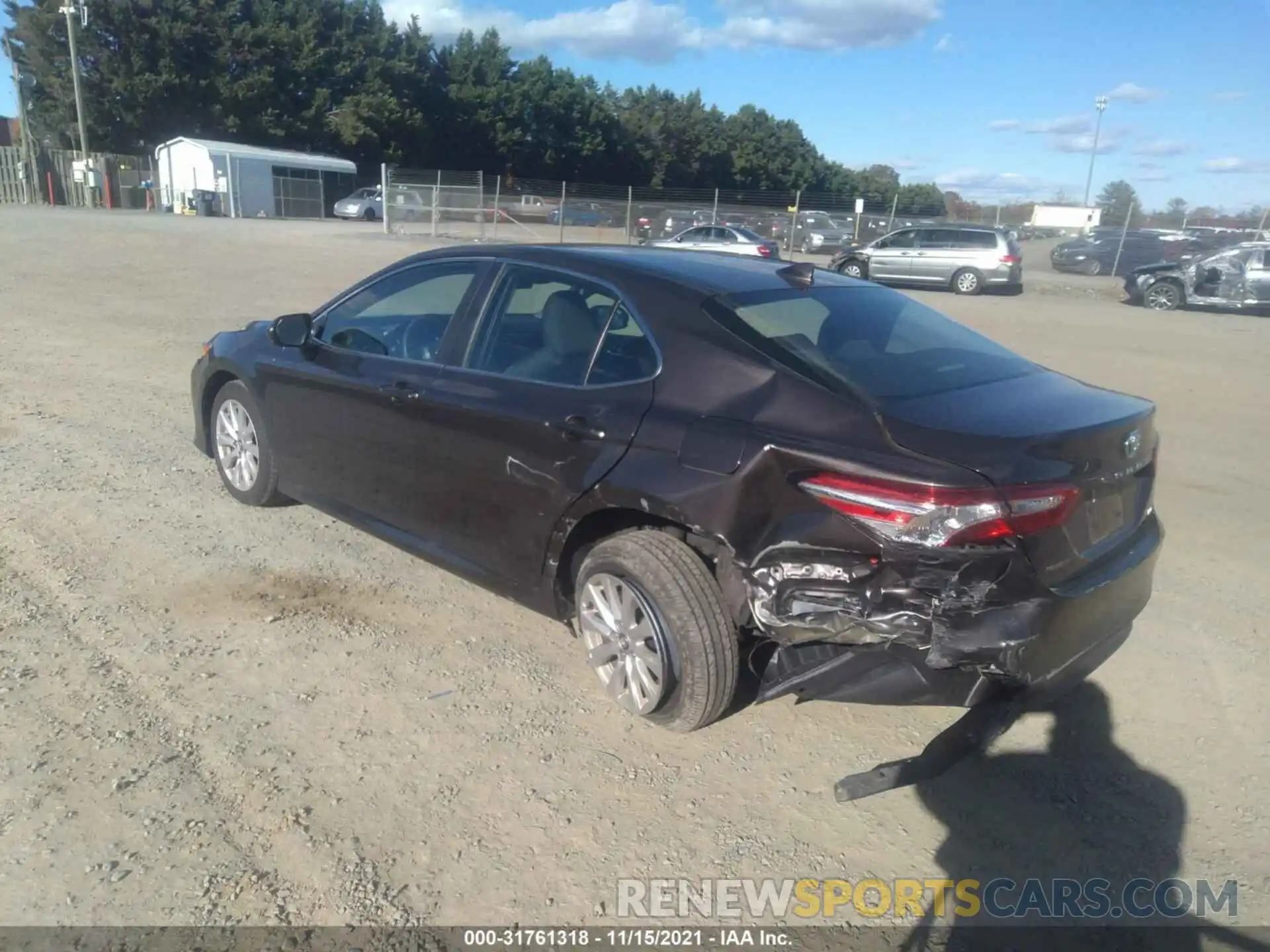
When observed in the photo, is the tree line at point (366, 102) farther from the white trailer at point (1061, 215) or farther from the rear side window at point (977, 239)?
the rear side window at point (977, 239)

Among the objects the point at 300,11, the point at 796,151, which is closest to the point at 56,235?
the point at 300,11

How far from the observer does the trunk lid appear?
2.88 m

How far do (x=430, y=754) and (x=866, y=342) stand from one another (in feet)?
7.11

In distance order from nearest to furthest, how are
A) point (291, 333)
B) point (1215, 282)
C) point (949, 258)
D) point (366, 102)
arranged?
point (291, 333) < point (1215, 282) < point (949, 258) < point (366, 102)

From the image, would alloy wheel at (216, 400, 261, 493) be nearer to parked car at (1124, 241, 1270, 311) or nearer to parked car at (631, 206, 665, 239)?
parked car at (1124, 241, 1270, 311)

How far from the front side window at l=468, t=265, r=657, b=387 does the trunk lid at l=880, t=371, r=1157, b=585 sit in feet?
3.27

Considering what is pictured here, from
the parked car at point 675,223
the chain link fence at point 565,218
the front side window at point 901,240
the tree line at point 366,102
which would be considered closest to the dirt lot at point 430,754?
the front side window at point 901,240

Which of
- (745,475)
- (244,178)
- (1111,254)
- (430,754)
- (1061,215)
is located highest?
(1061,215)

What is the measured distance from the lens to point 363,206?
152 ft

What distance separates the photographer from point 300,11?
54719mm

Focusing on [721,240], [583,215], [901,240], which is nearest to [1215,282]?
[901,240]

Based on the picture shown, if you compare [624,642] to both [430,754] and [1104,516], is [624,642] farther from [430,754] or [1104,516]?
[1104,516]

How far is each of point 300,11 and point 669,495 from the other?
2392 inches

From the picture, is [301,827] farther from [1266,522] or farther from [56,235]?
[56,235]
